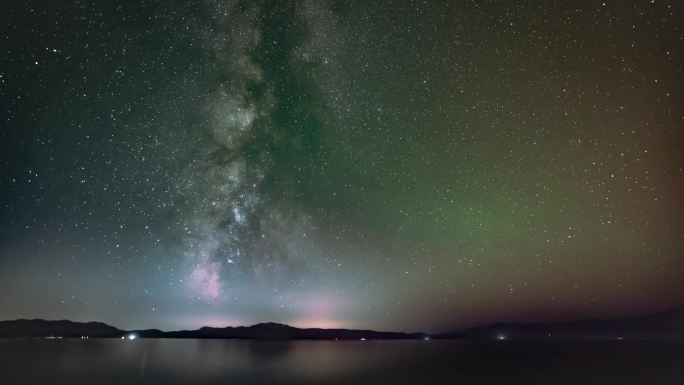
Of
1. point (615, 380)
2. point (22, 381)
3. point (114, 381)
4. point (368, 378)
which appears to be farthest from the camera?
point (368, 378)

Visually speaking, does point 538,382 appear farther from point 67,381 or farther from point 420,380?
point 67,381

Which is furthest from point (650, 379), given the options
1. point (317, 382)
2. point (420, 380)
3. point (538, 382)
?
point (317, 382)

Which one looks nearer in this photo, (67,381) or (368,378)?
(67,381)

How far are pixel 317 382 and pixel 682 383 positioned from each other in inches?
1017

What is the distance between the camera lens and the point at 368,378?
38.5 metres

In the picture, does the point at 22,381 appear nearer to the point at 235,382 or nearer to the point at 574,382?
the point at 235,382

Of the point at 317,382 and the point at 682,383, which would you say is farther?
the point at 317,382

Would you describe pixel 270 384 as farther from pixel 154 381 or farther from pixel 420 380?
pixel 420 380

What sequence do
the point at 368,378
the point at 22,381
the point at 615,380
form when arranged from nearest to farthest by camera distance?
the point at 22,381, the point at 615,380, the point at 368,378

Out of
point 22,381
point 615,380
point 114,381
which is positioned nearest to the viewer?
point 22,381

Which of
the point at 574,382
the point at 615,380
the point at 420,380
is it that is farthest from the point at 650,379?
the point at 420,380

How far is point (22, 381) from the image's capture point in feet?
100

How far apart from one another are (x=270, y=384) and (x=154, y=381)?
857cm

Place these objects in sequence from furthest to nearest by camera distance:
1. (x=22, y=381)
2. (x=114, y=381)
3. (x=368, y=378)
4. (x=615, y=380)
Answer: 1. (x=368, y=378)
2. (x=615, y=380)
3. (x=114, y=381)
4. (x=22, y=381)
